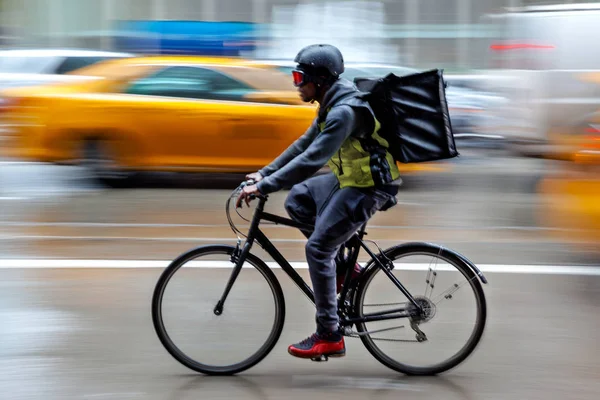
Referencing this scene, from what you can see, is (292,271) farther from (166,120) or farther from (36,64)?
(36,64)

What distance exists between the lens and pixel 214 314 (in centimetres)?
489

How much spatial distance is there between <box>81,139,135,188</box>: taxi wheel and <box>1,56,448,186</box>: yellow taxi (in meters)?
0.01

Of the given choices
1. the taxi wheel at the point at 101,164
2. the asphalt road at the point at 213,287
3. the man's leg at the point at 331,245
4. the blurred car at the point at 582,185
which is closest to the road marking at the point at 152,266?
the asphalt road at the point at 213,287

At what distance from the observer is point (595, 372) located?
5.02 metres

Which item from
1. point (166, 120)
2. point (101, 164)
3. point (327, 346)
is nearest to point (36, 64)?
point (101, 164)

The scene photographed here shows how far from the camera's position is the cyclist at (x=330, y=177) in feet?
14.8

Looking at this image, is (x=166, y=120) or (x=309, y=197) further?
(x=166, y=120)

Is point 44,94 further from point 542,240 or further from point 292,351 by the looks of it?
point 292,351

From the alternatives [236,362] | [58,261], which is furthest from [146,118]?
[236,362]

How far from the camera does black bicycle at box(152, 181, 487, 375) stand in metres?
4.81

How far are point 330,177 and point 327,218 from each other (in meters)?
0.26

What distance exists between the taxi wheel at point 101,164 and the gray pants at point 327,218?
6.18 meters

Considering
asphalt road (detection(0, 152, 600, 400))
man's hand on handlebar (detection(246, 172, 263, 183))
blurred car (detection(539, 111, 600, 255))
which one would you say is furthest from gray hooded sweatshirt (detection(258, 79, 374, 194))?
blurred car (detection(539, 111, 600, 255))

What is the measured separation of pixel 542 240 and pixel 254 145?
355 centimetres
